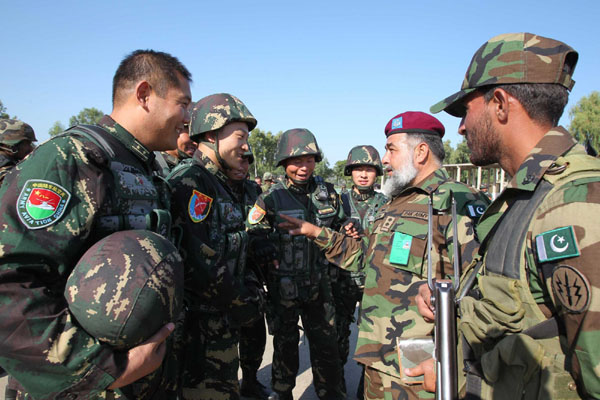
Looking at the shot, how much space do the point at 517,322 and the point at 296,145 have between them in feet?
10.4

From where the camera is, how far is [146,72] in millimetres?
1854

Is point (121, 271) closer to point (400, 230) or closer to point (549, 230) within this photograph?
point (549, 230)

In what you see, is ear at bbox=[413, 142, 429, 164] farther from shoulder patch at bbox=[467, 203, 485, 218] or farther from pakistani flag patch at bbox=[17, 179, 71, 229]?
pakistani flag patch at bbox=[17, 179, 71, 229]

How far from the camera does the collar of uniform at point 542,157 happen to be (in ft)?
Result: 4.28

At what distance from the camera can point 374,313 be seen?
230cm

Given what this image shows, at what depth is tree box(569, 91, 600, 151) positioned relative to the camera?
3553 centimetres

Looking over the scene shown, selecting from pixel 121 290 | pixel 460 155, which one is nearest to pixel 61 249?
pixel 121 290

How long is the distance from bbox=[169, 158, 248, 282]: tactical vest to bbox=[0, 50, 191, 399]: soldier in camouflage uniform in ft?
2.61

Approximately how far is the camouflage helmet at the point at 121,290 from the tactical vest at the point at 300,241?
92.2 inches

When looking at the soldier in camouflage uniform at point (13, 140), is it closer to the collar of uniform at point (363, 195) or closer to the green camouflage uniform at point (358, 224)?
the green camouflage uniform at point (358, 224)

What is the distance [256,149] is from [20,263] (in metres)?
49.1

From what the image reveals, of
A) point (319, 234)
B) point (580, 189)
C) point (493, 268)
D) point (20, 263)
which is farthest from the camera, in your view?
point (319, 234)

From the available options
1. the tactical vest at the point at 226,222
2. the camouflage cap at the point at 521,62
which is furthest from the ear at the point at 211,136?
the camouflage cap at the point at 521,62

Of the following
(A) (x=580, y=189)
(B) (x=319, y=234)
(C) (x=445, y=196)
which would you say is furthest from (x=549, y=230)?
(B) (x=319, y=234)
